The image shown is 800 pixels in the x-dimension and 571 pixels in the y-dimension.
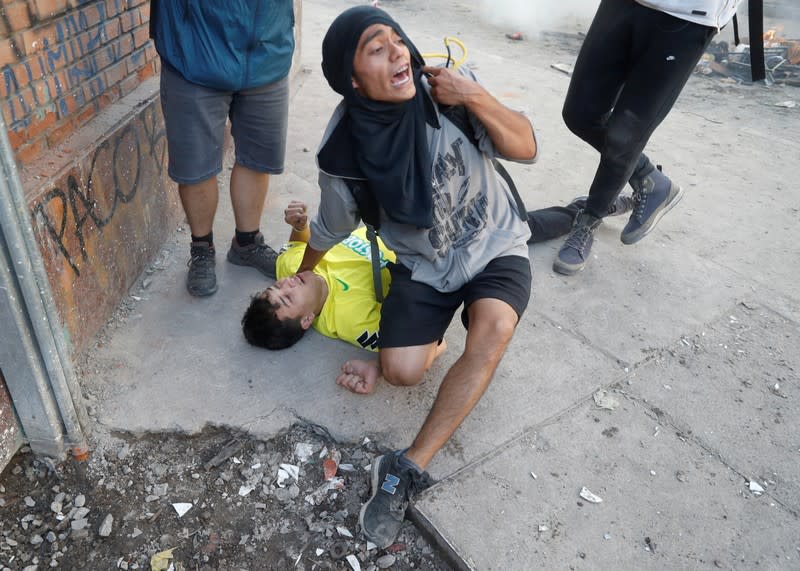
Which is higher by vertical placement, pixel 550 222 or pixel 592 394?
pixel 550 222

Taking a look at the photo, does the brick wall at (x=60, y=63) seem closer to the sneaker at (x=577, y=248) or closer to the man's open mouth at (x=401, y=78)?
the man's open mouth at (x=401, y=78)

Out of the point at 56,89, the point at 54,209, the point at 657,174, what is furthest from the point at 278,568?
the point at 657,174

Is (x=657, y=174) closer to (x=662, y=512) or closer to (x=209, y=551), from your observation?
(x=662, y=512)

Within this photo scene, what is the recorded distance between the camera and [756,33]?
10.4 feet

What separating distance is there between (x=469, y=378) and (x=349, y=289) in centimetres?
85

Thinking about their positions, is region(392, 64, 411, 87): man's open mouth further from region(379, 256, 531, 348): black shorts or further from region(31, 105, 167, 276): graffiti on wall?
region(31, 105, 167, 276): graffiti on wall

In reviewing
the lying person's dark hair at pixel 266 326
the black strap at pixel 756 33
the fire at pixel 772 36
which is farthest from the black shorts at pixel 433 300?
the fire at pixel 772 36

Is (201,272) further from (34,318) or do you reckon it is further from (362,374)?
(34,318)

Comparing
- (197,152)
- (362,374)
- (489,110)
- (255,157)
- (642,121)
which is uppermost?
(489,110)

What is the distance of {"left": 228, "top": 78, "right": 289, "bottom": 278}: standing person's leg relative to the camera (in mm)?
2930

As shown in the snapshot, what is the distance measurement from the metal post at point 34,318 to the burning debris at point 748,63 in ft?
22.9

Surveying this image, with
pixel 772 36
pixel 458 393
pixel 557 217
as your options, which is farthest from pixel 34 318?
pixel 772 36

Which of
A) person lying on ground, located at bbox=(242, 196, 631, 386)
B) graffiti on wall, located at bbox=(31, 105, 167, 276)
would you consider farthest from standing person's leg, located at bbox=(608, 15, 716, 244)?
graffiti on wall, located at bbox=(31, 105, 167, 276)

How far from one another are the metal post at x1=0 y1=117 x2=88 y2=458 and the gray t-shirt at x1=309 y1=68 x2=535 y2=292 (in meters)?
1.00
